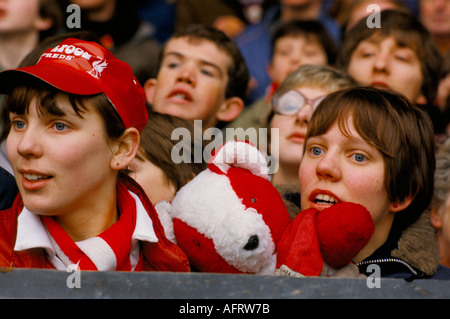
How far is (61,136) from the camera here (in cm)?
178

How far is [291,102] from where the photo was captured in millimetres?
3043

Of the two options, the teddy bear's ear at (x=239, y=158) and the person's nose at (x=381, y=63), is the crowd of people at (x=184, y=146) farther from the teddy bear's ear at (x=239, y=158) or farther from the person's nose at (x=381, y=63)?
the teddy bear's ear at (x=239, y=158)

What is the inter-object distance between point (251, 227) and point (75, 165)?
0.51m

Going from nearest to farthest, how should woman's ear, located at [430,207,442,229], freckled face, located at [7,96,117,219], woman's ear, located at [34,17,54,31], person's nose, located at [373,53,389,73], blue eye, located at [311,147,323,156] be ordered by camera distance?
freckled face, located at [7,96,117,219]
blue eye, located at [311,147,323,156]
woman's ear, located at [430,207,442,229]
person's nose, located at [373,53,389,73]
woman's ear, located at [34,17,54,31]

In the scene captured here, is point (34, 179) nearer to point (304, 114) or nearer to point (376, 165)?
point (376, 165)

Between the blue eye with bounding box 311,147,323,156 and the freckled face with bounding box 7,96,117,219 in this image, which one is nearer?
Result: the freckled face with bounding box 7,96,117,219

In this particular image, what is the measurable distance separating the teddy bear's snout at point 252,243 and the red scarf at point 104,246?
1.10ft

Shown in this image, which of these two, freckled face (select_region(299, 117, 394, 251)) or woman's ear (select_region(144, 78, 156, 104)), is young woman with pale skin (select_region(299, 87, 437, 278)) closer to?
freckled face (select_region(299, 117, 394, 251))

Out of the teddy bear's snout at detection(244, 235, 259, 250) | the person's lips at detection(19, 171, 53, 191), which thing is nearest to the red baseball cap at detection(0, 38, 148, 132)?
the person's lips at detection(19, 171, 53, 191)

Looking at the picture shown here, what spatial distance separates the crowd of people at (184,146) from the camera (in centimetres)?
179

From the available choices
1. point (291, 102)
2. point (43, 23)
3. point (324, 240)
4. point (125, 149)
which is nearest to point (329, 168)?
point (324, 240)

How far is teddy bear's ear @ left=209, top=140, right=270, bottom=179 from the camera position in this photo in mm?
1948

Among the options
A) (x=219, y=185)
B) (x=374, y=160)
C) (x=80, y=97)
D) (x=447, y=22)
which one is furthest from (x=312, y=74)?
(x=447, y=22)
